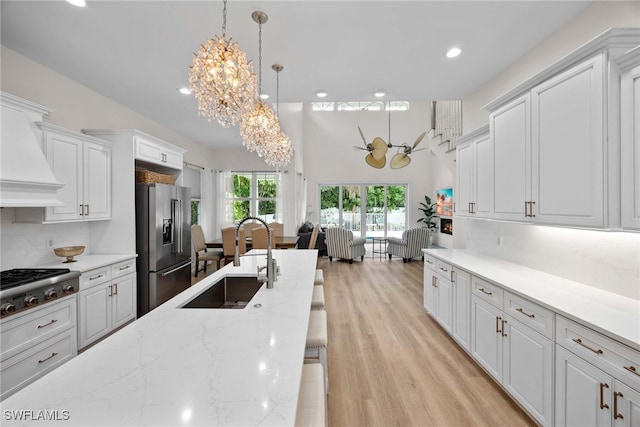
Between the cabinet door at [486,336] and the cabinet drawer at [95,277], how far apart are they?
143 inches

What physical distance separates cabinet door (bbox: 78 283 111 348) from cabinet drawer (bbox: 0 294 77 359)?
0.47 ft

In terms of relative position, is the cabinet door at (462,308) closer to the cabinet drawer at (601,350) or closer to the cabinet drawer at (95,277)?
the cabinet drawer at (601,350)

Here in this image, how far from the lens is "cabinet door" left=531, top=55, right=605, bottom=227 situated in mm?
1623

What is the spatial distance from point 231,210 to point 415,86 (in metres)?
5.62

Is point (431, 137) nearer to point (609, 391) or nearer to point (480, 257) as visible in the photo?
point (480, 257)

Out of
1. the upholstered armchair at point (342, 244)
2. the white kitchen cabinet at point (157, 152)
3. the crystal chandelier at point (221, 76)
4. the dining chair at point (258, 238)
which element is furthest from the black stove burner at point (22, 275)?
the upholstered armchair at point (342, 244)

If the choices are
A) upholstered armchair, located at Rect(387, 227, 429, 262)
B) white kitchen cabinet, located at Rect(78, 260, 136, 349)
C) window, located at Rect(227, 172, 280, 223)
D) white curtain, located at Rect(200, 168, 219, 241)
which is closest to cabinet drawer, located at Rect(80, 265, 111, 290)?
white kitchen cabinet, located at Rect(78, 260, 136, 349)

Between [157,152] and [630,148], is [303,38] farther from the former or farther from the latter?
[157,152]

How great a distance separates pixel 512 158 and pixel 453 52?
1161 mm

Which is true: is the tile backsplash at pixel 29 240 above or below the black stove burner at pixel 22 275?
above

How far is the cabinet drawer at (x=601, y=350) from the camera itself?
4.12ft

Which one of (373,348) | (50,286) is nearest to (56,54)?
(50,286)

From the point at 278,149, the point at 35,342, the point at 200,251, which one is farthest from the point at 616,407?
the point at 200,251

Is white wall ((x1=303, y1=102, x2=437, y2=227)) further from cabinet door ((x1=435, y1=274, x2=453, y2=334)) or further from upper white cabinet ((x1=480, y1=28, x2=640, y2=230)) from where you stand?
upper white cabinet ((x1=480, y1=28, x2=640, y2=230))
